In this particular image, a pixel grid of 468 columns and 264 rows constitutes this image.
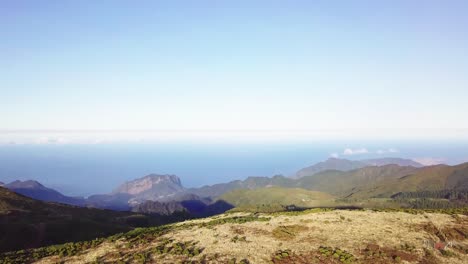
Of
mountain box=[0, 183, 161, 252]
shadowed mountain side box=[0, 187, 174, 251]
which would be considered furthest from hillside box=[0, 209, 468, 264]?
shadowed mountain side box=[0, 187, 174, 251]

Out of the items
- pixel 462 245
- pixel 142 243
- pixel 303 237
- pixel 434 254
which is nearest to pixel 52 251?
pixel 142 243

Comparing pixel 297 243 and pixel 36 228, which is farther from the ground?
pixel 297 243

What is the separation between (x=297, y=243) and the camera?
1475 inches

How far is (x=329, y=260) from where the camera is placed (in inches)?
1268

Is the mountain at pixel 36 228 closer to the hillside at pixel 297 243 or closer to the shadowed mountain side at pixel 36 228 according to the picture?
the shadowed mountain side at pixel 36 228

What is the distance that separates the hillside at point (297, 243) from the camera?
33.3 meters

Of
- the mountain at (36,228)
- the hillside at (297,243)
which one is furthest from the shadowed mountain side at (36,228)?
the hillside at (297,243)

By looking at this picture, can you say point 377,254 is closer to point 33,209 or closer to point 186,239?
point 186,239

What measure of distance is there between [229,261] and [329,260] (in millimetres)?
9703

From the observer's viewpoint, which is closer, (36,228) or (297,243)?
A: (297,243)

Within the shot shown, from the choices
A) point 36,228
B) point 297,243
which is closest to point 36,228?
point 36,228

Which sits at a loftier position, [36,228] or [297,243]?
[297,243]

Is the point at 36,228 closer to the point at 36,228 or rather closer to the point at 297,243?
the point at 36,228

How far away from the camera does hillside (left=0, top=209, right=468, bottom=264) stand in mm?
33312
